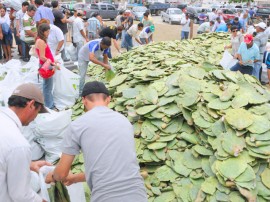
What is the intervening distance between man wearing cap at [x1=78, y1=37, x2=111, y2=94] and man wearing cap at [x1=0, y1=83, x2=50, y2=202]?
2889 mm

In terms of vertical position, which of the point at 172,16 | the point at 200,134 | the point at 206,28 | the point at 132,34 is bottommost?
the point at 172,16

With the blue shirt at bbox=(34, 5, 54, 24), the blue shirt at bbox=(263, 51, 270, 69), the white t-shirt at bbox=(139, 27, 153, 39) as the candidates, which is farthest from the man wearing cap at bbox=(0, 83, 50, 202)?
the white t-shirt at bbox=(139, 27, 153, 39)

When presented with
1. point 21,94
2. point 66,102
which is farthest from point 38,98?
point 66,102

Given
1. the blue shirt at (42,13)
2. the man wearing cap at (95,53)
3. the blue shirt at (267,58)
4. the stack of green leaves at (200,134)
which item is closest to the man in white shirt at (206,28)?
the blue shirt at (267,58)

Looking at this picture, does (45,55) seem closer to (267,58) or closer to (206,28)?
(267,58)

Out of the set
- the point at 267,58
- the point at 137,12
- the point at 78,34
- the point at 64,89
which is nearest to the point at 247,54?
the point at 267,58

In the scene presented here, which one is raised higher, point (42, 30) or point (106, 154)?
point (42, 30)

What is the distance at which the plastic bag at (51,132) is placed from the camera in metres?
3.71

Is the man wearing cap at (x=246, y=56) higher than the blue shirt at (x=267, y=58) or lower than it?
higher

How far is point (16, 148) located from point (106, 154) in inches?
19.2

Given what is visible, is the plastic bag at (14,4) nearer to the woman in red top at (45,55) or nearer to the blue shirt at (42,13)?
the blue shirt at (42,13)

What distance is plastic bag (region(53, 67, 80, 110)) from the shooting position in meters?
5.24

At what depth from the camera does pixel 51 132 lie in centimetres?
373

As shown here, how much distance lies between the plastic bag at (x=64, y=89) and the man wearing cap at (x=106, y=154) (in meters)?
3.38
